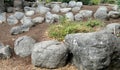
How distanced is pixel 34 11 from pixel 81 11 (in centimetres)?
165

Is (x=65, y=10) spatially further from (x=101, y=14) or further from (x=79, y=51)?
(x=79, y=51)

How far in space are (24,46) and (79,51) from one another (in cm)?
168

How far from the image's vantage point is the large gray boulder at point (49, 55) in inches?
248

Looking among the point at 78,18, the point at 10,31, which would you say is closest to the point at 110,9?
the point at 78,18

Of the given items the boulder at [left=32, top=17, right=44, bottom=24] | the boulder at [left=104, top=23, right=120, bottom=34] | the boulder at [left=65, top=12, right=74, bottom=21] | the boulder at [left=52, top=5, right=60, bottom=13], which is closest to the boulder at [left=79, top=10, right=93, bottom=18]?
the boulder at [left=65, top=12, right=74, bottom=21]

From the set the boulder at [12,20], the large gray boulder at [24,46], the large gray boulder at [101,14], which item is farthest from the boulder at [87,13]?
the large gray boulder at [24,46]

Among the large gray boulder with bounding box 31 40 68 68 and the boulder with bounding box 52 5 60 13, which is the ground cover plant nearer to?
the large gray boulder with bounding box 31 40 68 68

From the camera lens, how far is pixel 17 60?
6.87 metres

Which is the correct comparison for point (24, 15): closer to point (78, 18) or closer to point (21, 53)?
point (78, 18)

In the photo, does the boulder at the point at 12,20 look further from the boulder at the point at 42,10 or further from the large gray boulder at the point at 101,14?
the large gray boulder at the point at 101,14

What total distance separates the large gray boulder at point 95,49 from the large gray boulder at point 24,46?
56.9 inches

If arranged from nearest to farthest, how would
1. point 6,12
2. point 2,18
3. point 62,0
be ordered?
point 2,18 → point 6,12 → point 62,0

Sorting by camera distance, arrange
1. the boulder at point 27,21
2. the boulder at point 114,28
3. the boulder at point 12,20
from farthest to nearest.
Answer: the boulder at point 12,20, the boulder at point 27,21, the boulder at point 114,28

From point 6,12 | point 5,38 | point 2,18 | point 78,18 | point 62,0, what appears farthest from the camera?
point 62,0
